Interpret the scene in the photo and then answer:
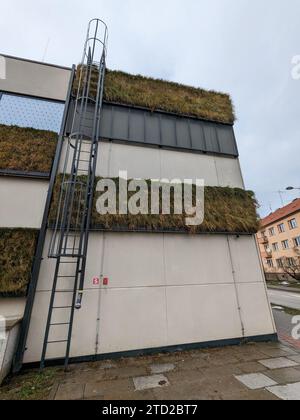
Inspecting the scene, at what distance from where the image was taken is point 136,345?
481cm

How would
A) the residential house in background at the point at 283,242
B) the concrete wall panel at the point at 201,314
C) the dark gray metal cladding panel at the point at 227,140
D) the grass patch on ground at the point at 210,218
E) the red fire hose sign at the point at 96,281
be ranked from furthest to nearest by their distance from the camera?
the residential house in background at the point at 283,242 → the dark gray metal cladding panel at the point at 227,140 → the grass patch on ground at the point at 210,218 → the concrete wall panel at the point at 201,314 → the red fire hose sign at the point at 96,281

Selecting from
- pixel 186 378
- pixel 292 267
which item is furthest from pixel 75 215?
pixel 292 267

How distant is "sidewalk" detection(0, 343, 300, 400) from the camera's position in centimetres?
322

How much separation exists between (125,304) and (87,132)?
5.17 meters

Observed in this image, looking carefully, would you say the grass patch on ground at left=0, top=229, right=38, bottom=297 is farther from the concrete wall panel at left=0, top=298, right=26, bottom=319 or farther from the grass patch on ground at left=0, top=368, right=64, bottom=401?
the grass patch on ground at left=0, top=368, right=64, bottom=401

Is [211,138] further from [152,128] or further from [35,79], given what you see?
[35,79]

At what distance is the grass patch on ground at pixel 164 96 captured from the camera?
705 centimetres

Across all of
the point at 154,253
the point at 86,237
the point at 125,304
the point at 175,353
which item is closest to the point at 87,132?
the point at 86,237

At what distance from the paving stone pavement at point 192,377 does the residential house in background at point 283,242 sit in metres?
23.5

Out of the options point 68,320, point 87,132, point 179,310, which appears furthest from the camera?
point 87,132

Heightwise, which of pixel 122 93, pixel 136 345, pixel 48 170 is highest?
pixel 122 93

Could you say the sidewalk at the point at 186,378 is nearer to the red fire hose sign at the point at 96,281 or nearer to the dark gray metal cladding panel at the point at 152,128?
the red fire hose sign at the point at 96,281

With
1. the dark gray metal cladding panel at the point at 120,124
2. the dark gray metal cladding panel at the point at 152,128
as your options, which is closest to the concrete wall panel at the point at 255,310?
the dark gray metal cladding panel at the point at 152,128
